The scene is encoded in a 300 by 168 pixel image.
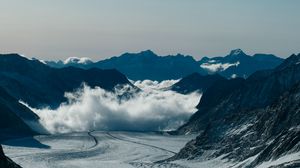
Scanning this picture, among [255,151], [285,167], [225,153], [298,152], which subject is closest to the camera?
[285,167]

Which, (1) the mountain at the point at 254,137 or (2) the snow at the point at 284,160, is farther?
(1) the mountain at the point at 254,137

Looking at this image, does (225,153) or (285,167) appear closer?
(285,167)

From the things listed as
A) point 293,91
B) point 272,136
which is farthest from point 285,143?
point 293,91

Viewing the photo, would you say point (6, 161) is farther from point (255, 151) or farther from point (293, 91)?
point (293, 91)

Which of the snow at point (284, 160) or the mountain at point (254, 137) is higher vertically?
the mountain at point (254, 137)

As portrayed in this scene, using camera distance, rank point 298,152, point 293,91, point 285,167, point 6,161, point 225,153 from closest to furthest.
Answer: point 6,161, point 285,167, point 298,152, point 225,153, point 293,91

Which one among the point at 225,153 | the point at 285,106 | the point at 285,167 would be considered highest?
the point at 285,106

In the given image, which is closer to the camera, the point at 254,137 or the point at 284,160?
the point at 284,160

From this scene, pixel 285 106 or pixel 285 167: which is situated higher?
pixel 285 106

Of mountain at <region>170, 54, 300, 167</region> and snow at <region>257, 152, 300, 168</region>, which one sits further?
mountain at <region>170, 54, 300, 167</region>

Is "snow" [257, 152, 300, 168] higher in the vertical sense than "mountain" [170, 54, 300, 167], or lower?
lower

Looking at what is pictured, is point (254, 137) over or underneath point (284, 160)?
over
